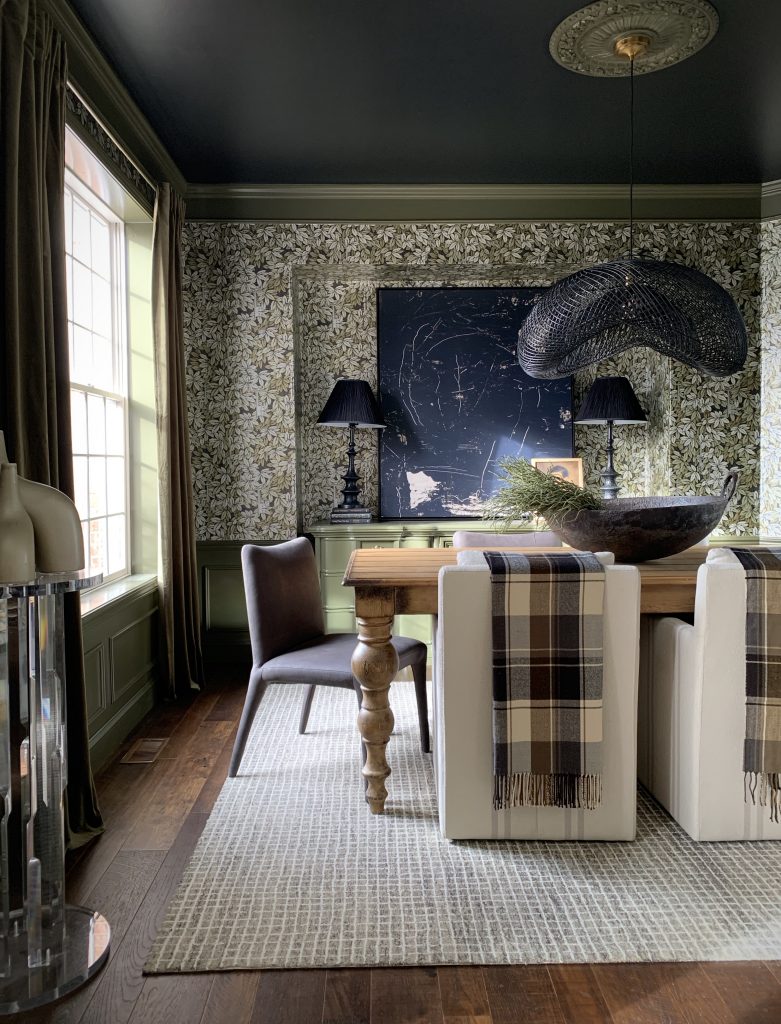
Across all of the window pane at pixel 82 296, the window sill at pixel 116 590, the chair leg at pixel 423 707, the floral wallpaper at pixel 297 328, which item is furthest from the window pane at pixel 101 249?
the chair leg at pixel 423 707

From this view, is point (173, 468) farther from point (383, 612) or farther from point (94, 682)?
point (383, 612)

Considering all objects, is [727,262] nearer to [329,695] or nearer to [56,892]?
[329,695]

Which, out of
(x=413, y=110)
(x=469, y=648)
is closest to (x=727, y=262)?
(x=413, y=110)

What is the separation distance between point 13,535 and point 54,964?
979 millimetres

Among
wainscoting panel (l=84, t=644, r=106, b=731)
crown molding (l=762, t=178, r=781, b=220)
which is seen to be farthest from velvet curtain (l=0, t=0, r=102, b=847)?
crown molding (l=762, t=178, r=781, b=220)

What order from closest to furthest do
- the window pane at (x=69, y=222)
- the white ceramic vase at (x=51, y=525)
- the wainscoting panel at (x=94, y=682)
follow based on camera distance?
the white ceramic vase at (x=51, y=525) → the wainscoting panel at (x=94, y=682) → the window pane at (x=69, y=222)

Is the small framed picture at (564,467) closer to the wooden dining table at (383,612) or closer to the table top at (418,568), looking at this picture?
the table top at (418,568)

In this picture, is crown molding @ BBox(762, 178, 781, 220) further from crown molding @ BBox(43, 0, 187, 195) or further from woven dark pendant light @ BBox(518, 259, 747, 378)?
crown molding @ BBox(43, 0, 187, 195)

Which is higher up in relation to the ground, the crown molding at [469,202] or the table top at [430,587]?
the crown molding at [469,202]

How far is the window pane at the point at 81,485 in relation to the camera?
335 cm

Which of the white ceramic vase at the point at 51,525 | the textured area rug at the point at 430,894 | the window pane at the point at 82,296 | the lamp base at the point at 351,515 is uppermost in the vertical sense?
the window pane at the point at 82,296

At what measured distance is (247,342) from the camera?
15.2ft

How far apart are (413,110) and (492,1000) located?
3.52 m

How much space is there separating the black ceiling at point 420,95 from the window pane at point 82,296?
2.67 ft
